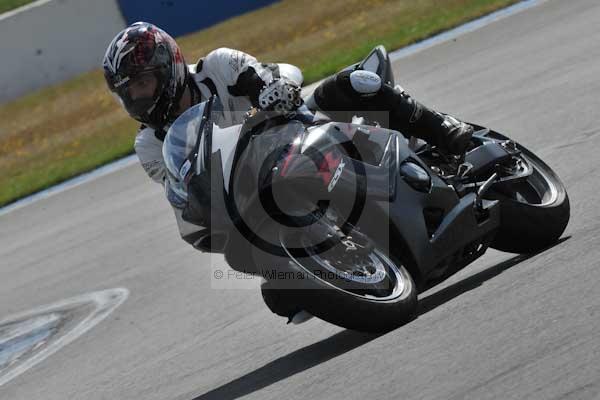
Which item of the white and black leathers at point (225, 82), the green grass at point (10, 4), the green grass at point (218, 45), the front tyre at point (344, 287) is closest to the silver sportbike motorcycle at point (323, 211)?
the front tyre at point (344, 287)

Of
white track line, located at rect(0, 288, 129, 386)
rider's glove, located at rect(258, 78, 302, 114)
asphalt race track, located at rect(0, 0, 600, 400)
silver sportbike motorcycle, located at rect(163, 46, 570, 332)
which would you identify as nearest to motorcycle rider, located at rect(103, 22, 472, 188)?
silver sportbike motorcycle, located at rect(163, 46, 570, 332)

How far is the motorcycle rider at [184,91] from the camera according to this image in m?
5.29

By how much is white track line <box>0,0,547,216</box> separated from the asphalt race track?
0.48m

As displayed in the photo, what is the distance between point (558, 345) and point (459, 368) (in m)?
0.33

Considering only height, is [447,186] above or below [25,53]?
above

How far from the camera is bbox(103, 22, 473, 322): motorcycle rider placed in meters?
5.29

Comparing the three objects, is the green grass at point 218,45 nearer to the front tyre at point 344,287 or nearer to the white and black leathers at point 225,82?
the white and black leathers at point 225,82

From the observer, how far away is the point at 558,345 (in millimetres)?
3541

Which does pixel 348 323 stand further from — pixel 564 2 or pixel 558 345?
pixel 564 2

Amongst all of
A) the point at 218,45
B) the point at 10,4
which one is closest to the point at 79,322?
the point at 218,45

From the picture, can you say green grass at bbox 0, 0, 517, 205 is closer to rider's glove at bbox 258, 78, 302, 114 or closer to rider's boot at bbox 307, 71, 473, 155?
rider's boot at bbox 307, 71, 473, 155

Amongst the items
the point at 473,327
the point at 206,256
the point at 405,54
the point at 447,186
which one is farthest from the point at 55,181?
the point at 473,327

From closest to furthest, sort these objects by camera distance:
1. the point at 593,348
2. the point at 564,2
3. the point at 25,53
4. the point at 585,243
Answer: the point at 593,348
the point at 585,243
the point at 564,2
the point at 25,53

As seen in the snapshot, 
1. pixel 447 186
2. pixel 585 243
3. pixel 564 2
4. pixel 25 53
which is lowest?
pixel 25 53
